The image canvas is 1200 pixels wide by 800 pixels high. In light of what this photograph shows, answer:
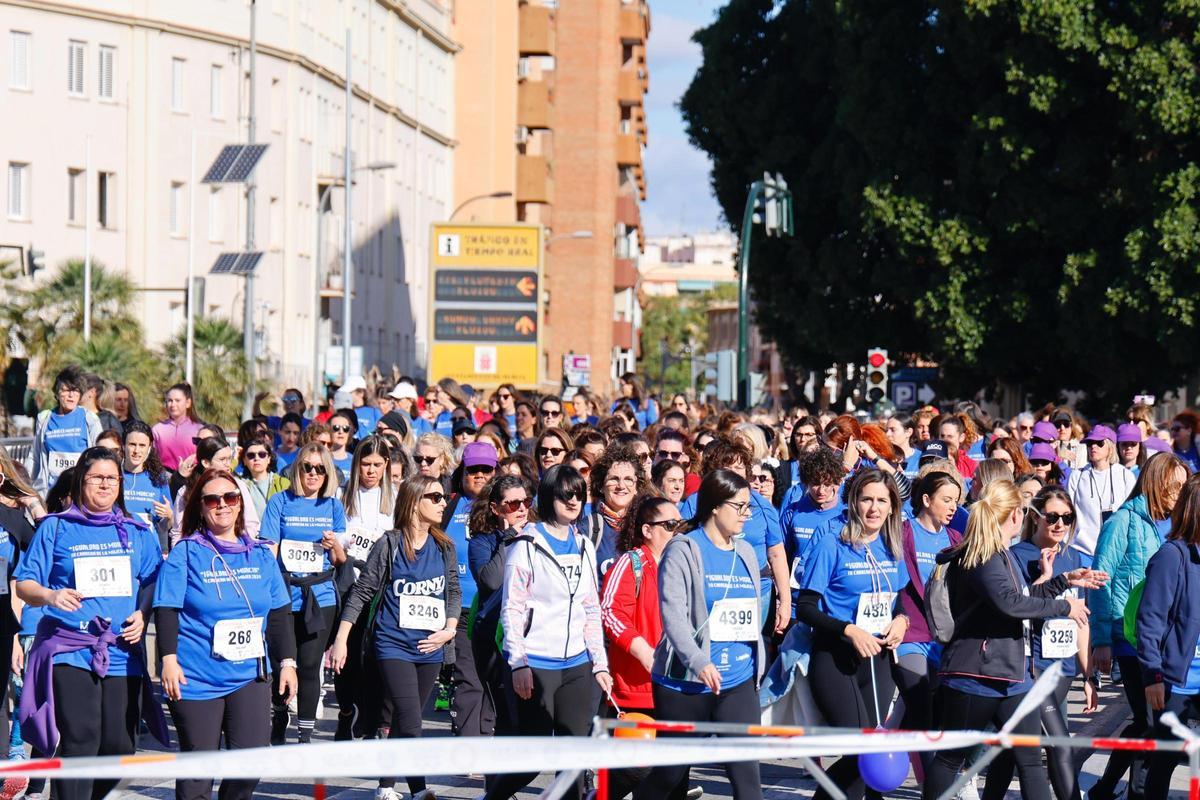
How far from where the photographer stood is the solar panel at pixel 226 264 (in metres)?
39.6

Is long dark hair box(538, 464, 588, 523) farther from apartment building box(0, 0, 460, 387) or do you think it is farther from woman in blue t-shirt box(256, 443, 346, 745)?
apartment building box(0, 0, 460, 387)

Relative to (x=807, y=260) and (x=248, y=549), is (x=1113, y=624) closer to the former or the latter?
(x=248, y=549)

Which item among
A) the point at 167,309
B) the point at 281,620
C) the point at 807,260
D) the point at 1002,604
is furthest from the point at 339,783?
the point at 167,309

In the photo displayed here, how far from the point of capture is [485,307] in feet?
138

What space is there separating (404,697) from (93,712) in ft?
5.45

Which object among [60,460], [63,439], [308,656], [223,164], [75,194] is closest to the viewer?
[308,656]

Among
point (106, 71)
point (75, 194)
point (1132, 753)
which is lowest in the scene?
point (1132, 753)

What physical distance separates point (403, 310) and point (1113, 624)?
196 feet

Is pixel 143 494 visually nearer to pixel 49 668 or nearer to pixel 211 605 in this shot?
pixel 49 668

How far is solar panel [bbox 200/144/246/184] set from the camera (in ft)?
131

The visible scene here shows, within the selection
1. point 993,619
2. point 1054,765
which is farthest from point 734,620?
point 1054,765

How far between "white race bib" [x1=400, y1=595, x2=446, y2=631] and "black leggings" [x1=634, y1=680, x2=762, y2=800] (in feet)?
6.04

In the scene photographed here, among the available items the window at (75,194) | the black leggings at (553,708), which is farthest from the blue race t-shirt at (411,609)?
the window at (75,194)

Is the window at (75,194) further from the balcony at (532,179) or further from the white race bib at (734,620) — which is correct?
the white race bib at (734,620)
